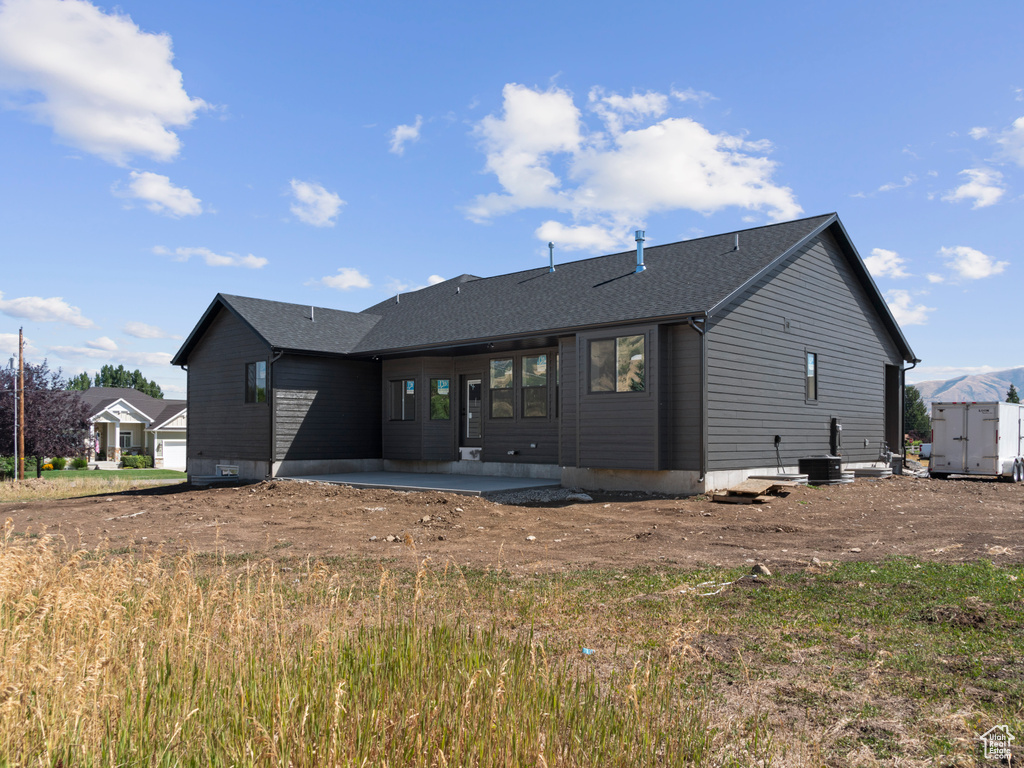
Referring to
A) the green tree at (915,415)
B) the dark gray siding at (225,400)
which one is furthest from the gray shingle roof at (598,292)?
the green tree at (915,415)

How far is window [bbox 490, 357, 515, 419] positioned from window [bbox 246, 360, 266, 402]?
21.5ft

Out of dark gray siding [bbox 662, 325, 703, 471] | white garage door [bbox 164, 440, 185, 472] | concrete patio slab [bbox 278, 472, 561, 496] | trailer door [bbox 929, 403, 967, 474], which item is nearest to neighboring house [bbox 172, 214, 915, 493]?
dark gray siding [bbox 662, 325, 703, 471]

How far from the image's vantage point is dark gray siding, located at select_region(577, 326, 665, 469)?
47.7 ft

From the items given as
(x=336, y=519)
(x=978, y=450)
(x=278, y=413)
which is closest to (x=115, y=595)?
(x=336, y=519)

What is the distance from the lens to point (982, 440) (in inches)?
780

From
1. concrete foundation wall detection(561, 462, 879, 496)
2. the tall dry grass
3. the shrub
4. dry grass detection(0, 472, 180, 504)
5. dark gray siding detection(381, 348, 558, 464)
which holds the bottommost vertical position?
the shrub

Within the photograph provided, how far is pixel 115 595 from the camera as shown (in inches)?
181

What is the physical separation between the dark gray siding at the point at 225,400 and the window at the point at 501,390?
6251 millimetres

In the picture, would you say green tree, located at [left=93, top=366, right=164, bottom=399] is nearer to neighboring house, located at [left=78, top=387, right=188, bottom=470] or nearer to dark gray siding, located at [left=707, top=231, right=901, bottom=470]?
neighboring house, located at [left=78, top=387, right=188, bottom=470]

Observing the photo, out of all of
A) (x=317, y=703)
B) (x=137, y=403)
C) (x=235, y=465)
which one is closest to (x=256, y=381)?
(x=235, y=465)

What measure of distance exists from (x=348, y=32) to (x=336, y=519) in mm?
8889

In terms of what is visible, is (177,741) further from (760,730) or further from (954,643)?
(954,643)

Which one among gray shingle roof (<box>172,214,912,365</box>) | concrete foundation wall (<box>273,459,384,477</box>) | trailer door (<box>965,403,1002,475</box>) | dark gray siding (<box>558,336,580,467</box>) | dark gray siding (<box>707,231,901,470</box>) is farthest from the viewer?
concrete foundation wall (<box>273,459,384,477</box>)

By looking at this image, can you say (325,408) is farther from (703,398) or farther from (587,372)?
(703,398)
